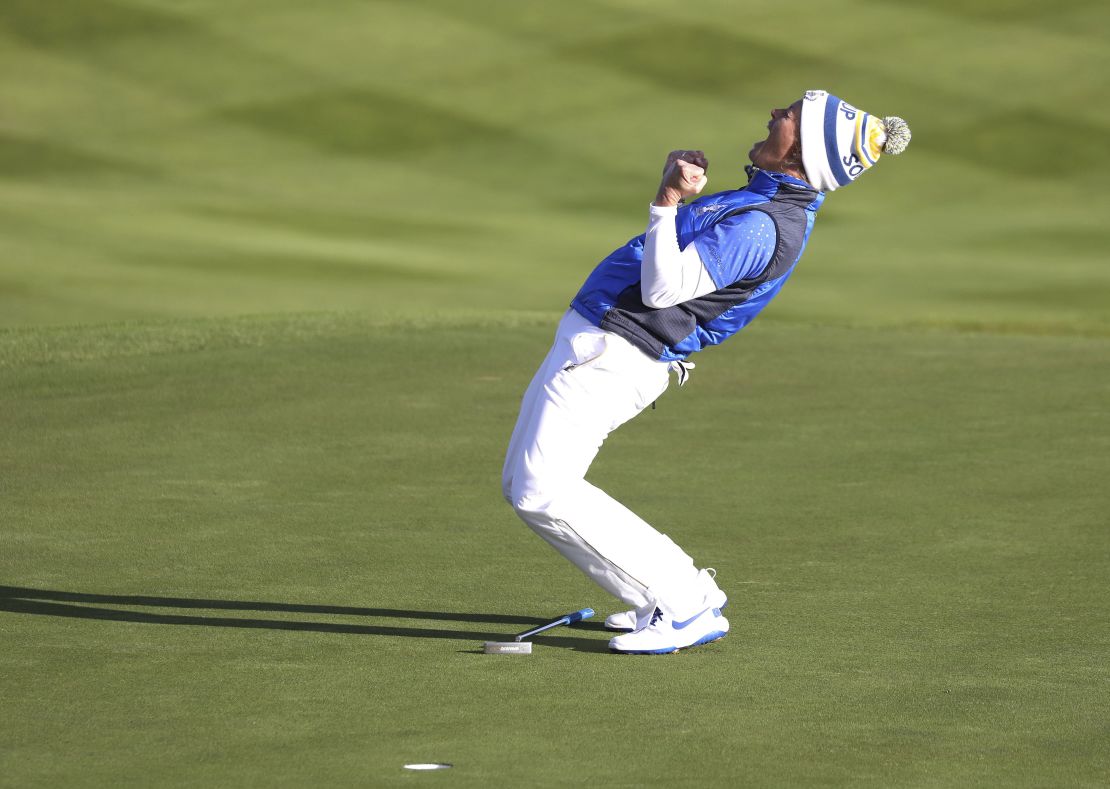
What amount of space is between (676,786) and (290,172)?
1988 centimetres

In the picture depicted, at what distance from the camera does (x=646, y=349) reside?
6027 millimetres

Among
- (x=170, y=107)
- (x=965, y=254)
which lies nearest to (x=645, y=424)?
(x=965, y=254)

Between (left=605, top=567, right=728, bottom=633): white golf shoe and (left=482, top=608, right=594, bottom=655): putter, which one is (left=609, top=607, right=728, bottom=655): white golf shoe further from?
(left=482, top=608, right=594, bottom=655): putter

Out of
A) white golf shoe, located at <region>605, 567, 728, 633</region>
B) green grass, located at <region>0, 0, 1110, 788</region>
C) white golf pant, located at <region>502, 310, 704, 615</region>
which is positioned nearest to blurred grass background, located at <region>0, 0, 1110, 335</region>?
green grass, located at <region>0, 0, 1110, 788</region>

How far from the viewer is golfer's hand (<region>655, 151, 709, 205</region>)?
5676mm

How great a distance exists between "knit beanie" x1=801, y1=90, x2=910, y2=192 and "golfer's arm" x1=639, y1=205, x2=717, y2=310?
1.76ft

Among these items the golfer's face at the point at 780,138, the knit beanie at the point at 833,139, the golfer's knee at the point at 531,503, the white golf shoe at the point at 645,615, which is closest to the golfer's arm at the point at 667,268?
the golfer's face at the point at 780,138

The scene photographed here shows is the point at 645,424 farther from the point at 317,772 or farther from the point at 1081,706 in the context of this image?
the point at 317,772

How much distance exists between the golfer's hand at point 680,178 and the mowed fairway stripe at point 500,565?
1.51 meters

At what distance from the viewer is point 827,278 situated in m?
18.9

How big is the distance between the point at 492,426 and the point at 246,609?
3880 millimetres

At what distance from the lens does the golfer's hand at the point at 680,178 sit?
5.68 meters

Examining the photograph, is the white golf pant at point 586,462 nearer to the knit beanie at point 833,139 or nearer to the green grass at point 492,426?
the green grass at point 492,426

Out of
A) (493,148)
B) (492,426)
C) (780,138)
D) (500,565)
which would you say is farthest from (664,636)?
(493,148)
